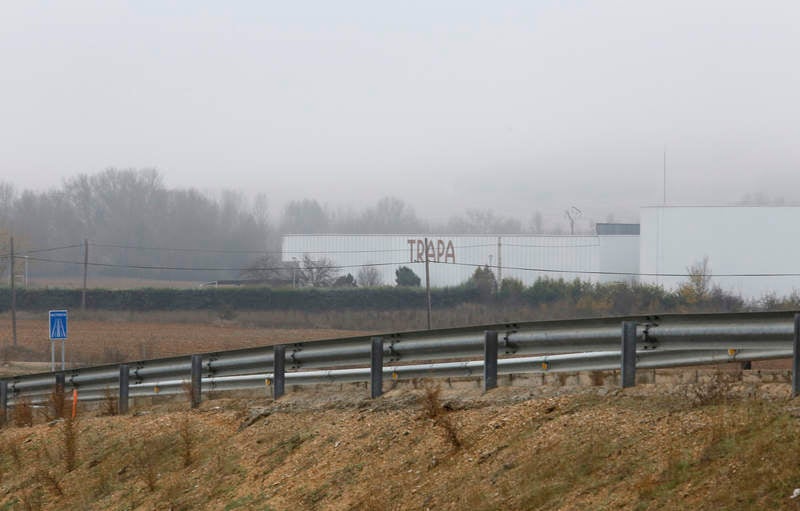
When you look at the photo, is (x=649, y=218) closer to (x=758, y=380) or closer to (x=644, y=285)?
(x=644, y=285)

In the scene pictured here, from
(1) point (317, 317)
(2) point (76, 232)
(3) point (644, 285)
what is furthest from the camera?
(2) point (76, 232)

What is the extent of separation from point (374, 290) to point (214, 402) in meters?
52.2

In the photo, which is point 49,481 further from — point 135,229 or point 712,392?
A: point 135,229

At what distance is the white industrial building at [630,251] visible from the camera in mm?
56031

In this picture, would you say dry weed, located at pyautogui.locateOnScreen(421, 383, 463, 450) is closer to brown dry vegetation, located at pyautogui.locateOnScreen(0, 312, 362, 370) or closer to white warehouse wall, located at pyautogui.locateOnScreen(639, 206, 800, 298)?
brown dry vegetation, located at pyautogui.locateOnScreen(0, 312, 362, 370)

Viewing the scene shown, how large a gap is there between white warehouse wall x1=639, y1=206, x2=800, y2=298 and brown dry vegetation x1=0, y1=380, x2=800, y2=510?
149ft

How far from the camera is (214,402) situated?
16.0m

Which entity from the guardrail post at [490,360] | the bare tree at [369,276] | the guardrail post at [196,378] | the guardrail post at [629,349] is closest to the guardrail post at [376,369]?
the guardrail post at [490,360]

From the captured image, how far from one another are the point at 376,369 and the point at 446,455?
3413 mm

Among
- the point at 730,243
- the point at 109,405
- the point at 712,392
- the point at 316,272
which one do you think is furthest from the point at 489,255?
the point at 712,392

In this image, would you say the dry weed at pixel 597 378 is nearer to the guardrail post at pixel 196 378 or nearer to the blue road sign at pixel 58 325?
the guardrail post at pixel 196 378

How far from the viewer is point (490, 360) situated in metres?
12.2

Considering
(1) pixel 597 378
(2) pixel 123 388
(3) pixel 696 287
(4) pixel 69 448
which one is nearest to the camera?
(1) pixel 597 378

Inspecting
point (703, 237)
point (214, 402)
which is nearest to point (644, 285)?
point (703, 237)
